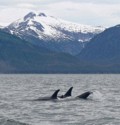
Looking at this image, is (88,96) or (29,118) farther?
(88,96)

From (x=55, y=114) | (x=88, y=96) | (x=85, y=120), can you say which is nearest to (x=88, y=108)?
(x=55, y=114)

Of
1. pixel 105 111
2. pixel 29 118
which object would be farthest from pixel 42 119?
pixel 105 111

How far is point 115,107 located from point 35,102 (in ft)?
37.2

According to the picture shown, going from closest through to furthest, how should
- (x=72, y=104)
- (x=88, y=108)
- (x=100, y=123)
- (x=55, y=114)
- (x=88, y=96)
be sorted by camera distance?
1. (x=100, y=123)
2. (x=55, y=114)
3. (x=88, y=108)
4. (x=72, y=104)
5. (x=88, y=96)

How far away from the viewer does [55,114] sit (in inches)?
2242

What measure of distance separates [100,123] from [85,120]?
9.10 ft

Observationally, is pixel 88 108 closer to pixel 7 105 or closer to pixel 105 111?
pixel 105 111

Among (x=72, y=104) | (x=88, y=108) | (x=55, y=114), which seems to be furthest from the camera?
(x=72, y=104)

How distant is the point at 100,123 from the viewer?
49438mm

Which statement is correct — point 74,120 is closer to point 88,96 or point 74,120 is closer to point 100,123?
point 100,123

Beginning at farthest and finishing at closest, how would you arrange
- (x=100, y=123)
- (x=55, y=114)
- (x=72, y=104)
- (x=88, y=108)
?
(x=72, y=104)
(x=88, y=108)
(x=55, y=114)
(x=100, y=123)

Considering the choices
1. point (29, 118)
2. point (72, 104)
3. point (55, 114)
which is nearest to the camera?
point (29, 118)

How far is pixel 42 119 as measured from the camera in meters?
52.3

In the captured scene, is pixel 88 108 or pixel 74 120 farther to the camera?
pixel 88 108
